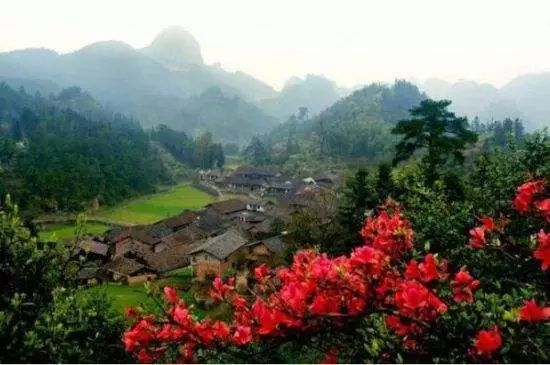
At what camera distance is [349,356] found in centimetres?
504

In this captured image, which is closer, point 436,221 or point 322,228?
point 436,221

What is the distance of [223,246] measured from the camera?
148 ft

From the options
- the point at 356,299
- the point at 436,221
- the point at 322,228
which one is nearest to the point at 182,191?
the point at 322,228

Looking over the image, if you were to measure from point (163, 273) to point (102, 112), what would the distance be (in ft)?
532

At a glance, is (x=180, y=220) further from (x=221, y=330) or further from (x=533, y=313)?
(x=533, y=313)

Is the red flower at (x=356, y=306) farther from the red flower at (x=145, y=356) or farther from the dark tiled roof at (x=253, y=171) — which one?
the dark tiled roof at (x=253, y=171)

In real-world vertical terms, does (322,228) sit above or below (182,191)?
above

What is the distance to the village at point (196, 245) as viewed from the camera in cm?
4394

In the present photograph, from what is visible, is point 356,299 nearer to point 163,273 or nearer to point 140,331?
point 140,331

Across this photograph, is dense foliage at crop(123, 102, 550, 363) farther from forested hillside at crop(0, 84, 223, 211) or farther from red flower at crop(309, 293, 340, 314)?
forested hillside at crop(0, 84, 223, 211)

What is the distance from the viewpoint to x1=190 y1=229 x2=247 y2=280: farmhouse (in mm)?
43125

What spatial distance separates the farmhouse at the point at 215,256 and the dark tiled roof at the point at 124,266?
5.14 metres

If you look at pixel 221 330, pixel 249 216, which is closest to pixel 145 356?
pixel 221 330

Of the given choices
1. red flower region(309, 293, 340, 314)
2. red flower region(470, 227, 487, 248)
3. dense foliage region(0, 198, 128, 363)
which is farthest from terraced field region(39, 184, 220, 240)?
red flower region(470, 227, 487, 248)
